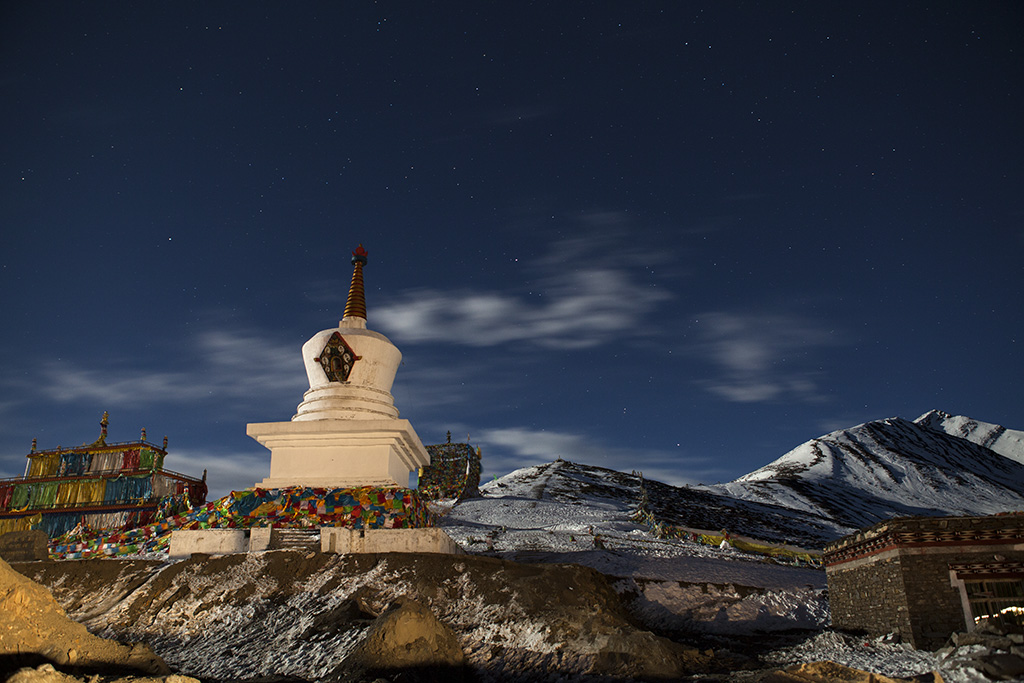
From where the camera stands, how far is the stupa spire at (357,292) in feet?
68.3

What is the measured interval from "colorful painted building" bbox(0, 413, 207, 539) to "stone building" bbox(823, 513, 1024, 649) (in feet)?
79.7

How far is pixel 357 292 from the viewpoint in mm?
21344

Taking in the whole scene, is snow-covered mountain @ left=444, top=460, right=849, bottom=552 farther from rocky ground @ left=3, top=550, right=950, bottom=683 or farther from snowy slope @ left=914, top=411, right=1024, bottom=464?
snowy slope @ left=914, top=411, right=1024, bottom=464

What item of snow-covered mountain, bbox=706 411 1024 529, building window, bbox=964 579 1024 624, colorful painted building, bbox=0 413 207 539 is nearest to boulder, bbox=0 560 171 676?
building window, bbox=964 579 1024 624

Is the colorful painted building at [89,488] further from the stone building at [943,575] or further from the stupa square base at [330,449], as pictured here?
the stone building at [943,575]

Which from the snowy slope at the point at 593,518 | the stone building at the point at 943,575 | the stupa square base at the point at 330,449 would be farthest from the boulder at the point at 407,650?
the snowy slope at the point at 593,518

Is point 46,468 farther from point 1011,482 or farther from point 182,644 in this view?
point 1011,482

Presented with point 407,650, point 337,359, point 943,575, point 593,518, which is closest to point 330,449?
point 337,359

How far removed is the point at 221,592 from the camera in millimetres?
13414

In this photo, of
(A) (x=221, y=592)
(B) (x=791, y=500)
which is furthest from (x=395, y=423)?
(B) (x=791, y=500)

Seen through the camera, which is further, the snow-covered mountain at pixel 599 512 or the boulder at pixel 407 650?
the snow-covered mountain at pixel 599 512

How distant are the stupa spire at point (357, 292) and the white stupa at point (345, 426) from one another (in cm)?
Result: 39

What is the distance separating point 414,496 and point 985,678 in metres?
11.4

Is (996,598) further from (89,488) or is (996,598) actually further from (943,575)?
(89,488)
